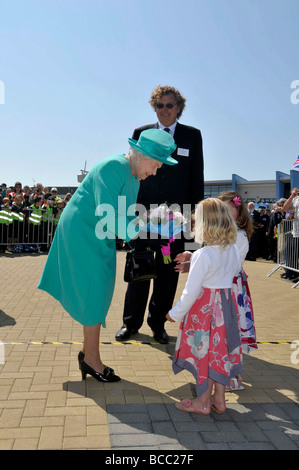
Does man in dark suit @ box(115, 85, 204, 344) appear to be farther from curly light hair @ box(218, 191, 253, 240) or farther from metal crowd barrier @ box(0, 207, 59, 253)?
metal crowd barrier @ box(0, 207, 59, 253)

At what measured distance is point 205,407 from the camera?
2.97 metres

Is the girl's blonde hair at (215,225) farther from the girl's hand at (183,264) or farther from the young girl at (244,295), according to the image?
the young girl at (244,295)

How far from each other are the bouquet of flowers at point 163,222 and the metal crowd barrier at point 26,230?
378 inches

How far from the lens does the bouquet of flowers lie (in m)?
3.74

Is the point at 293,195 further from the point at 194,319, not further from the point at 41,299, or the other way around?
the point at 194,319

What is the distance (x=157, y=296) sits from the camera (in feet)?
15.0

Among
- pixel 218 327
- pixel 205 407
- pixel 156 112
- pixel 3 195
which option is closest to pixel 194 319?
pixel 218 327

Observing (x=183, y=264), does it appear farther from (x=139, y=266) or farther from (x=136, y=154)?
(x=136, y=154)

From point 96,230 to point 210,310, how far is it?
39.5 inches

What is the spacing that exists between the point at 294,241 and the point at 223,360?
289 inches

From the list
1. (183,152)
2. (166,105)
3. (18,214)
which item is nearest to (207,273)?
(183,152)

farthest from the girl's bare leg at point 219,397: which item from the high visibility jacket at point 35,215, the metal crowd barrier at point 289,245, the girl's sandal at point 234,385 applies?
the high visibility jacket at point 35,215

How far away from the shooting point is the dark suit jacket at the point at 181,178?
14.8ft

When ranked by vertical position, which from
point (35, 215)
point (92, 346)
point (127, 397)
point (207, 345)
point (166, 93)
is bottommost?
point (127, 397)
